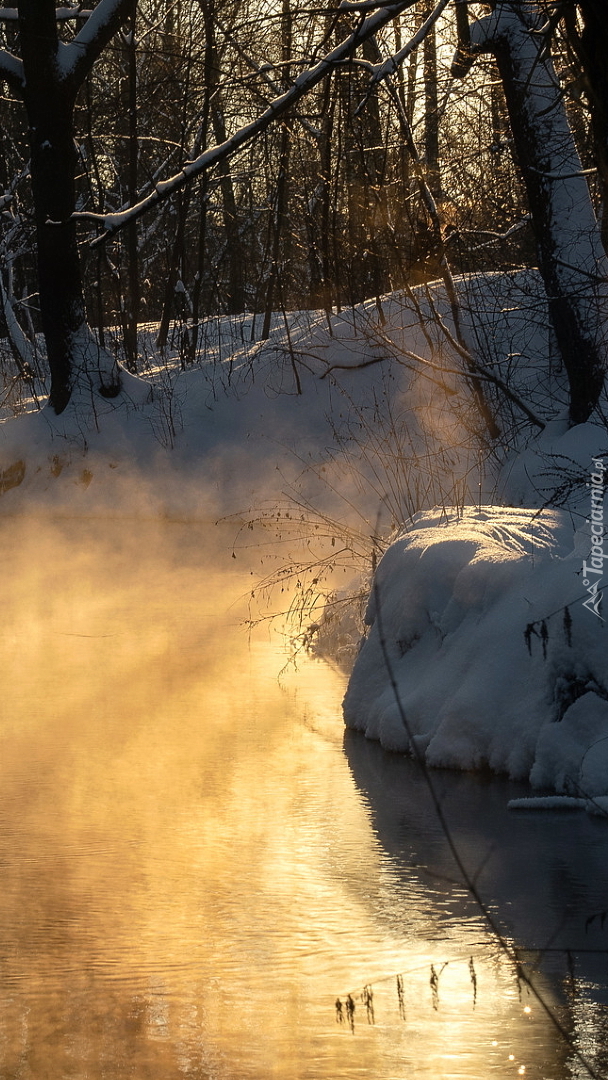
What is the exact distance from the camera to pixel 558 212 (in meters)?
9.86

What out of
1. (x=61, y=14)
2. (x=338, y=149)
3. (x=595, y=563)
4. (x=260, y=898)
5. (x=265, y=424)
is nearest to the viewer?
(x=260, y=898)

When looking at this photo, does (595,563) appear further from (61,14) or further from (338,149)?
(61,14)

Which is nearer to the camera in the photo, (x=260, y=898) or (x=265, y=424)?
(x=260, y=898)

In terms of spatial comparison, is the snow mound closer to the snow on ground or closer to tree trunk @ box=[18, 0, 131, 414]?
the snow on ground

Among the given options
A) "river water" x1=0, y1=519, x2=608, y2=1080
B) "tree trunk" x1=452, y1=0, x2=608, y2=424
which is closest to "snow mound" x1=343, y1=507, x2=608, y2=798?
"river water" x1=0, y1=519, x2=608, y2=1080

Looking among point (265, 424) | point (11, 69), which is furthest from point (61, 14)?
point (265, 424)

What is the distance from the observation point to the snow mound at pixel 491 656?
531 centimetres

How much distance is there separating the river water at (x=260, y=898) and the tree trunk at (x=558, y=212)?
12.3 ft

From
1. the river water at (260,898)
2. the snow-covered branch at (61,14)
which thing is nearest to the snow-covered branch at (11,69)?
the snow-covered branch at (61,14)

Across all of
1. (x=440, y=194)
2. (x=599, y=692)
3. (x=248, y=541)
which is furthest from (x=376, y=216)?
(x=599, y=692)

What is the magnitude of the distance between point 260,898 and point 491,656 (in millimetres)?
1849

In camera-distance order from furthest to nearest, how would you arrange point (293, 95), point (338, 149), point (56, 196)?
point (56, 196)
point (338, 149)
point (293, 95)

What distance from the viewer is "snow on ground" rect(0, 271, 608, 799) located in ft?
18.1

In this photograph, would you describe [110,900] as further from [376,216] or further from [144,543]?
[376,216]
